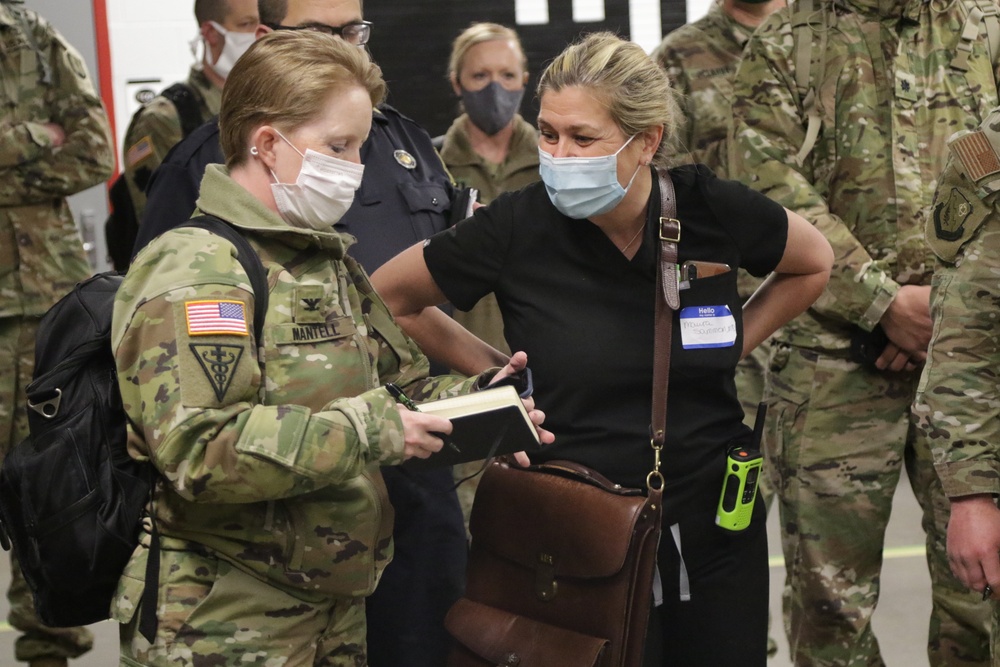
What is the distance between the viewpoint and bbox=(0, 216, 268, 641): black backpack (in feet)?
5.91

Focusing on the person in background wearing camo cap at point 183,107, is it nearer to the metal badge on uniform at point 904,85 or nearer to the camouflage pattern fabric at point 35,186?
the camouflage pattern fabric at point 35,186

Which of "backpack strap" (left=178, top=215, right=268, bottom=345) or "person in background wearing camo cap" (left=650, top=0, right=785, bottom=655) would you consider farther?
"person in background wearing camo cap" (left=650, top=0, right=785, bottom=655)

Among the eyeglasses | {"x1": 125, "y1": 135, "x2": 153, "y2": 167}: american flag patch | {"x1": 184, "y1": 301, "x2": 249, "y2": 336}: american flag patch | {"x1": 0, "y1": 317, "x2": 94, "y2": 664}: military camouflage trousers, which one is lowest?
{"x1": 0, "y1": 317, "x2": 94, "y2": 664}: military camouflage trousers

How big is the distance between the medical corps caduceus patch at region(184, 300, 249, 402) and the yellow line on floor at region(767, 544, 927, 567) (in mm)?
3613

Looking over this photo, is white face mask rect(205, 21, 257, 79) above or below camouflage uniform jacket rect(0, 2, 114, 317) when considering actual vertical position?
above

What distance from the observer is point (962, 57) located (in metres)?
2.81

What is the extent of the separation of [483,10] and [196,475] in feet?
15.3

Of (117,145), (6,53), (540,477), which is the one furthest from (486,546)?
(117,145)

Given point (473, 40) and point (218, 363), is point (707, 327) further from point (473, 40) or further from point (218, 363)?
point (473, 40)

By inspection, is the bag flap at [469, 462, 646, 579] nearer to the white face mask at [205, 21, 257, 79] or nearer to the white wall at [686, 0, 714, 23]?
the white face mask at [205, 21, 257, 79]

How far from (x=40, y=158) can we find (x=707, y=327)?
2.39 m

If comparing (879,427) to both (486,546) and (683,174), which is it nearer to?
(683,174)

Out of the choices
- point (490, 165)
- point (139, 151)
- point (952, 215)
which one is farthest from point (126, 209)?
point (952, 215)

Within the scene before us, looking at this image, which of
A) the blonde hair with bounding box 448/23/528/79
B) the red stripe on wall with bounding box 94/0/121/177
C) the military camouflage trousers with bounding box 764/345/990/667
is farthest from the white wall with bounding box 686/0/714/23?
the military camouflage trousers with bounding box 764/345/990/667
